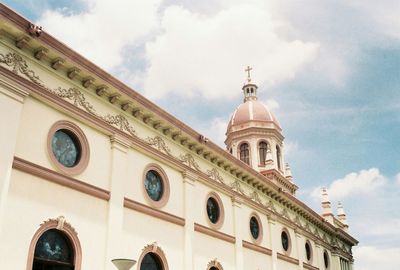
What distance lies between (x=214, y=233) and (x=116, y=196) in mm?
6877

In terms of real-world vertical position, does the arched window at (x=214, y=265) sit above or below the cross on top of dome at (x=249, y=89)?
below

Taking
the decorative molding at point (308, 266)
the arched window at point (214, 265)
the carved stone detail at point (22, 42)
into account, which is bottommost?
the arched window at point (214, 265)

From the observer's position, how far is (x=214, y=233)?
2197cm

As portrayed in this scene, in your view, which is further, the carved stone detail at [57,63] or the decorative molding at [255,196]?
the decorative molding at [255,196]

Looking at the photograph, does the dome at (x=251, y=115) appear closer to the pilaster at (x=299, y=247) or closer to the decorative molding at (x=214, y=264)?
the pilaster at (x=299, y=247)

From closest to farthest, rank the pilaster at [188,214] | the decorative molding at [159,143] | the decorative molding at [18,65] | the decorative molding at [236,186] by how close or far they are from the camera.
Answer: the decorative molding at [18,65] → the decorative molding at [159,143] → the pilaster at [188,214] → the decorative molding at [236,186]

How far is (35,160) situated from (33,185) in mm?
746

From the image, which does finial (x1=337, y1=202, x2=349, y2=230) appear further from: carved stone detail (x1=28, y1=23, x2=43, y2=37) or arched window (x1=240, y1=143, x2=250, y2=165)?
carved stone detail (x1=28, y1=23, x2=43, y2=37)

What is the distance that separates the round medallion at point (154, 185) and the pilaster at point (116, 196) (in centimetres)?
155

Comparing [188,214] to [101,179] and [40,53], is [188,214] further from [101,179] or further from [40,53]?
[40,53]

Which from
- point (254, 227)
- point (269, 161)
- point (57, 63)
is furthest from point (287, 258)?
point (57, 63)

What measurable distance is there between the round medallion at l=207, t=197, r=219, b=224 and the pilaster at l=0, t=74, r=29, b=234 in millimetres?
11117

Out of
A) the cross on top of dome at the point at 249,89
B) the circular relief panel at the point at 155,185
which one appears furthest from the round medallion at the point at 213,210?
the cross on top of dome at the point at 249,89

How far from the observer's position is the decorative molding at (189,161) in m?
21.2
